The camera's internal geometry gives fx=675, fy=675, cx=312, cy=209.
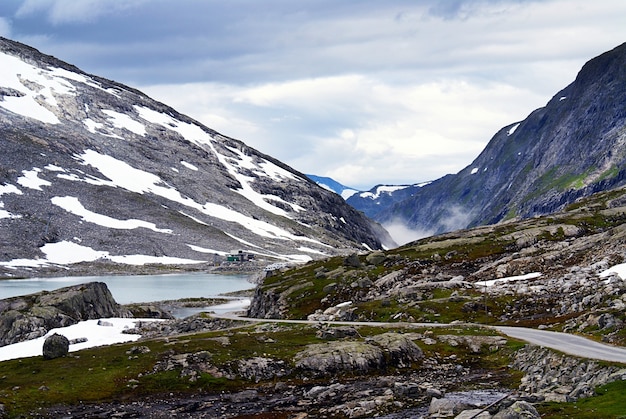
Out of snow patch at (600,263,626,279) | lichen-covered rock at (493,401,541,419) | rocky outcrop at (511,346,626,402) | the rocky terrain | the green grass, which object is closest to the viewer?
lichen-covered rock at (493,401,541,419)

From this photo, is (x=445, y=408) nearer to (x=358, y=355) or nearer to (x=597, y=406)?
(x=597, y=406)

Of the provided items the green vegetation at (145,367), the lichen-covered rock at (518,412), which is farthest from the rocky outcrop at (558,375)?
the lichen-covered rock at (518,412)

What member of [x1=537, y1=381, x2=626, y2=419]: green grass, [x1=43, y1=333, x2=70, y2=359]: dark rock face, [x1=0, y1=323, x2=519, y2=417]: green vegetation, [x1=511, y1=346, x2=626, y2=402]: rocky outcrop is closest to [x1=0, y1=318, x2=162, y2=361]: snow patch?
[x1=43, y1=333, x2=70, y2=359]: dark rock face

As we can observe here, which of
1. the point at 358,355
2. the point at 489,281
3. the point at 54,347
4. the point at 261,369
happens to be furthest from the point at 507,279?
the point at 54,347

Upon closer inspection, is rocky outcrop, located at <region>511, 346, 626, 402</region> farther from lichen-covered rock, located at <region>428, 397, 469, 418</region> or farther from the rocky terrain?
lichen-covered rock, located at <region>428, 397, 469, 418</region>

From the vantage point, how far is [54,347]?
77250 mm

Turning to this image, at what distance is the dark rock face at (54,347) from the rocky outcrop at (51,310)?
21730 millimetres

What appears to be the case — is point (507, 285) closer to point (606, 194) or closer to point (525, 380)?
point (525, 380)

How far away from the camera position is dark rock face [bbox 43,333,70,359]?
77.0 metres

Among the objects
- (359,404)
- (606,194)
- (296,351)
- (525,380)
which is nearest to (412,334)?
(296,351)

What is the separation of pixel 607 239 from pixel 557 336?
47.3 meters

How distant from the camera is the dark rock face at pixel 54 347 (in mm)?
77000

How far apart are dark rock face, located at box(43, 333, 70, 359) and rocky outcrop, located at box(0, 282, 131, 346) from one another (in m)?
21.7

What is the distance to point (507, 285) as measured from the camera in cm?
10912
